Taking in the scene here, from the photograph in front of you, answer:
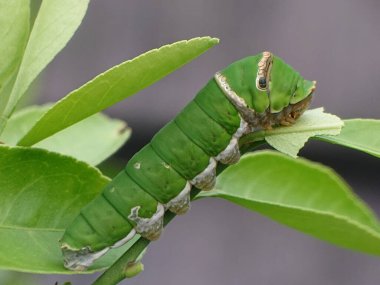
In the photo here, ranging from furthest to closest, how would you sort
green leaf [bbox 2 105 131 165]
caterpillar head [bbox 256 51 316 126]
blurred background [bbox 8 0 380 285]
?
blurred background [bbox 8 0 380 285] → green leaf [bbox 2 105 131 165] → caterpillar head [bbox 256 51 316 126]

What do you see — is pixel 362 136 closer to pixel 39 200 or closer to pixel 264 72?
pixel 264 72

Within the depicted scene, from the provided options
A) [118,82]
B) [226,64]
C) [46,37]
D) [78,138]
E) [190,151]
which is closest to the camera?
[118,82]

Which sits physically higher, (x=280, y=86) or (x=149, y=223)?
(x=280, y=86)

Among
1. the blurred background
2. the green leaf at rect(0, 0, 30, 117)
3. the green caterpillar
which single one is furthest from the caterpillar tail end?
the blurred background

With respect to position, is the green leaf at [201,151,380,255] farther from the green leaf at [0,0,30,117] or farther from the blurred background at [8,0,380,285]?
the blurred background at [8,0,380,285]

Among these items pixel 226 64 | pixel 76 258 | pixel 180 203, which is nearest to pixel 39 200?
pixel 76 258

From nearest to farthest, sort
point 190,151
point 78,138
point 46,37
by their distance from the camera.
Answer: point 46,37, point 190,151, point 78,138

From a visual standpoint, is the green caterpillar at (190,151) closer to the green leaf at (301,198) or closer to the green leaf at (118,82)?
the green leaf at (301,198)

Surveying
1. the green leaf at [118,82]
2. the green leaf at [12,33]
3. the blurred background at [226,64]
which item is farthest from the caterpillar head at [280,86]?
the blurred background at [226,64]
